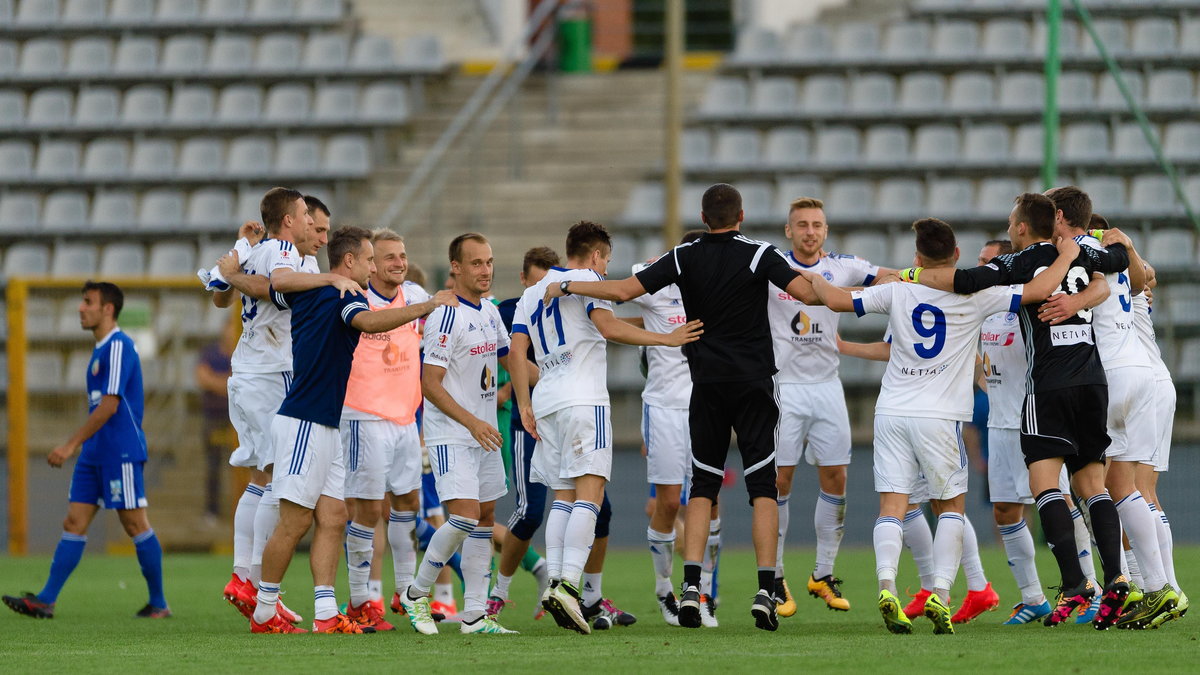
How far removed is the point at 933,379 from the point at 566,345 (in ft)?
6.37

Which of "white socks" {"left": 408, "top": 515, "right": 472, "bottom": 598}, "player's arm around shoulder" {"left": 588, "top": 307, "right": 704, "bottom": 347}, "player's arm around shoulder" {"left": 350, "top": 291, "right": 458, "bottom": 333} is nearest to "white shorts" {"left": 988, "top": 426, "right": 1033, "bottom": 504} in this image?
"player's arm around shoulder" {"left": 588, "top": 307, "right": 704, "bottom": 347}

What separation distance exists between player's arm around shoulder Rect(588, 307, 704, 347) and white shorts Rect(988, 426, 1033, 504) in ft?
6.59

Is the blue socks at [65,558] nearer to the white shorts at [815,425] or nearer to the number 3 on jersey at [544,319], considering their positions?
the number 3 on jersey at [544,319]

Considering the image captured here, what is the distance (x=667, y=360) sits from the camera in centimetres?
912

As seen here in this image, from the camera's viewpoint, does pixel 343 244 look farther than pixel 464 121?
No

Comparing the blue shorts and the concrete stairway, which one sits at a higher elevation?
the concrete stairway

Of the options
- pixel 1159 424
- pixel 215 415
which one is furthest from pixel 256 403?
pixel 215 415

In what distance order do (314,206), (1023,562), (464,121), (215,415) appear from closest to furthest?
(1023,562) < (314,206) < (215,415) < (464,121)

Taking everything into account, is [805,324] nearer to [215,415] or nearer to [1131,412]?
[1131,412]

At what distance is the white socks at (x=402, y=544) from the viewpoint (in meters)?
8.90

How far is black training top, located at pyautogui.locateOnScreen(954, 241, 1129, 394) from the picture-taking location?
773 centimetres

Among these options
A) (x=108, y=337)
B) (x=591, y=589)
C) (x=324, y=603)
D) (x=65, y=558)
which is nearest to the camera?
(x=324, y=603)

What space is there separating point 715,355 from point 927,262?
46.9 inches

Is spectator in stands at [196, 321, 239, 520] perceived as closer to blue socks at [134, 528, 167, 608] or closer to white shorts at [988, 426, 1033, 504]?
blue socks at [134, 528, 167, 608]
